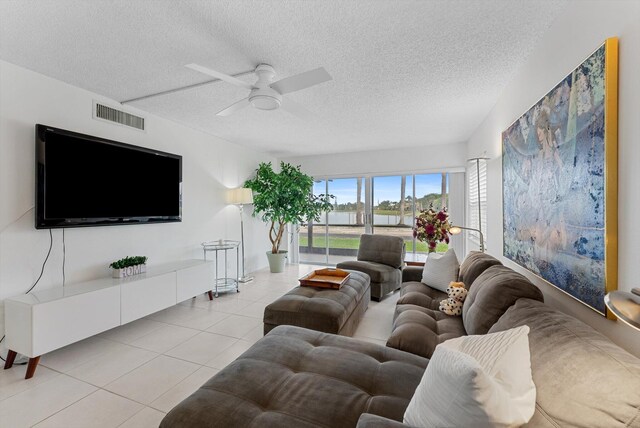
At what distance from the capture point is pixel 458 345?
3.48ft

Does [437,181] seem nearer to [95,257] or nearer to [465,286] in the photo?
[465,286]

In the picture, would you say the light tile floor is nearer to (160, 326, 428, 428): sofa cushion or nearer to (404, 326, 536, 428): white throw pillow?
(160, 326, 428, 428): sofa cushion

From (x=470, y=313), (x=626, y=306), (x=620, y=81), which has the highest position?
(x=620, y=81)

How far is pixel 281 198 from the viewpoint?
5254 mm

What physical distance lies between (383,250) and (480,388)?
143 inches

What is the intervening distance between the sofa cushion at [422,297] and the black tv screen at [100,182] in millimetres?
3083

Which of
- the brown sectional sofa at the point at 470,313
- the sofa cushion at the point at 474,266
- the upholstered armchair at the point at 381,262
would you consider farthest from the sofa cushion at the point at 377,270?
the brown sectional sofa at the point at 470,313

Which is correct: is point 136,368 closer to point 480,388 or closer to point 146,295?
point 146,295

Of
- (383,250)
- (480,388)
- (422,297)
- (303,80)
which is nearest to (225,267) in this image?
(383,250)

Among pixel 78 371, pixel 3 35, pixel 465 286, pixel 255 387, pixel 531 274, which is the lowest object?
pixel 78 371

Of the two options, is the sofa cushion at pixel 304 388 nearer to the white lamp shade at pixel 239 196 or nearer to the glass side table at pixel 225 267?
the glass side table at pixel 225 267

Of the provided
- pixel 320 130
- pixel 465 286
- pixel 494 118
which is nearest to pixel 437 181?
pixel 494 118

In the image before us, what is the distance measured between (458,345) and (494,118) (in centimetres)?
301

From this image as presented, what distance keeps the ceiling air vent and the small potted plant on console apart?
158 cm
